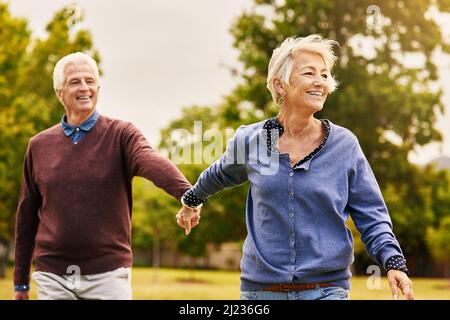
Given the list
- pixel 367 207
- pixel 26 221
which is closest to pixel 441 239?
pixel 26 221

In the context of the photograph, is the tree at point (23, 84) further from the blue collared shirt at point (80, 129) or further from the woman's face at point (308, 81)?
the woman's face at point (308, 81)

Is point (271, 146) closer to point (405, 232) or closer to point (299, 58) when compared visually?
point (299, 58)

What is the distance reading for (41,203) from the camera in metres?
4.73

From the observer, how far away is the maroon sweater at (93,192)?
437cm

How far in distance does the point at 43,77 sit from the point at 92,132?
1008 inches

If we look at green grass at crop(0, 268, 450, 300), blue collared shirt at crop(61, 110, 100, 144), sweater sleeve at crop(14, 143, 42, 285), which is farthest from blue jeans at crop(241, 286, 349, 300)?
green grass at crop(0, 268, 450, 300)

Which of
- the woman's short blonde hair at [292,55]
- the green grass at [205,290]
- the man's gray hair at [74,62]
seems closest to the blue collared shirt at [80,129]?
the man's gray hair at [74,62]

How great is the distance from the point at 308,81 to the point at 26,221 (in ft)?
6.77

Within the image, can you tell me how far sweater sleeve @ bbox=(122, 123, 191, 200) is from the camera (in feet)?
13.8

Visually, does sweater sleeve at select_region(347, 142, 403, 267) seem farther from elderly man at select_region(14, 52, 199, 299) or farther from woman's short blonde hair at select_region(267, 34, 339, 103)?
elderly man at select_region(14, 52, 199, 299)

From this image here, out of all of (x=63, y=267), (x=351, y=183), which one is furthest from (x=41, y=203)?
(x=351, y=183)

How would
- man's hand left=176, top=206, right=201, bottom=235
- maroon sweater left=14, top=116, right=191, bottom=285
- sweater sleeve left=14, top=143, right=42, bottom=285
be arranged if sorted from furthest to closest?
sweater sleeve left=14, top=143, right=42, bottom=285, maroon sweater left=14, top=116, right=191, bottom=285, man's hand left=176, top=206, right=201, bottom=235

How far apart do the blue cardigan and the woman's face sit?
0.19 m

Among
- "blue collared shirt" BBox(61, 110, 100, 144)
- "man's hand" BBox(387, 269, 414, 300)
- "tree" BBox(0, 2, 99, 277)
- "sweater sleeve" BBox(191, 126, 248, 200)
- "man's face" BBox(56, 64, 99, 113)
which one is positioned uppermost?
"tree" BBox(0, 2, 99, 277)
